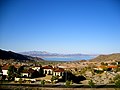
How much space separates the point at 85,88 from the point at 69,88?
1.45 metres

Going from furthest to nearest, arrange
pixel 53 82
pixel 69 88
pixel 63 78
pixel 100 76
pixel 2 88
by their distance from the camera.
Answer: pixel 100 76 < pixel 63 78 < pixel 53 82 < pixel 69 88 < pixel 2 88

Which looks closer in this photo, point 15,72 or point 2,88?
point 2,88

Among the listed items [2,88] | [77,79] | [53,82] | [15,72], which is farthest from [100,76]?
[2,88]

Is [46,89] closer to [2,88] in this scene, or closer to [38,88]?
[38,88]

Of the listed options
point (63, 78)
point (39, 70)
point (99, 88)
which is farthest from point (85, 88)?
point (39, 70)

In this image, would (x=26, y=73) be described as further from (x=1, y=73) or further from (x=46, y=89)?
(x=46, y=89)

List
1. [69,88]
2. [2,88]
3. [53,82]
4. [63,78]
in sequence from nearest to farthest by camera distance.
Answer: [2,88]
[69,88]
[53,82]
[63,78]

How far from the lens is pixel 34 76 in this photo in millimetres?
28375

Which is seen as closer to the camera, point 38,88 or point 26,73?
point 38,88

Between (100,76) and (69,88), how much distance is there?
30.4 feet

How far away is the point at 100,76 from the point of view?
29641mm

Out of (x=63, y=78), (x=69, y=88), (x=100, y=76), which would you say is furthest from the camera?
(x=100, y=76)

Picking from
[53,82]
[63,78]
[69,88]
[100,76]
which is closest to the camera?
[69,88]

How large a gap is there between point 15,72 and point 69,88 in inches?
352
